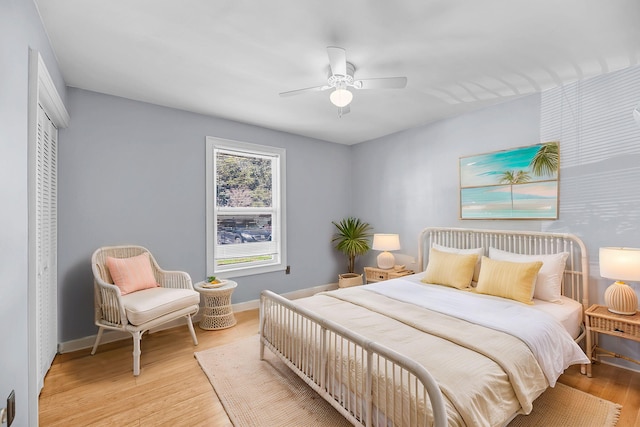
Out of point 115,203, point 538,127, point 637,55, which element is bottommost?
point 115,203

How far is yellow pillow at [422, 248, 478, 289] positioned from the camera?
3.09m

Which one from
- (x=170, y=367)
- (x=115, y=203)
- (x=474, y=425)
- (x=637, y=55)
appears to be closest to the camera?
(x=474, y=425)

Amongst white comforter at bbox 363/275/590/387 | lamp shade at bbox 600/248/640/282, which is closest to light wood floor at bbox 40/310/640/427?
white comforter at bbox 363/275/590/387

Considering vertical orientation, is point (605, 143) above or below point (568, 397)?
above

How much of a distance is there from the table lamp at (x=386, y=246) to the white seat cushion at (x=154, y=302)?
2.42 meters

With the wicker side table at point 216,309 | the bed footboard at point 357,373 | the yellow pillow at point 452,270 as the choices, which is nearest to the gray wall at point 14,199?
the bed footboard at point 357,373

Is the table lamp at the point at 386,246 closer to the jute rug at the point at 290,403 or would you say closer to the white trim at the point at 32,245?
the jute rug at the point at 290,403

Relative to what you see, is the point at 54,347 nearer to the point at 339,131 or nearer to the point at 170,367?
the point at 170,367

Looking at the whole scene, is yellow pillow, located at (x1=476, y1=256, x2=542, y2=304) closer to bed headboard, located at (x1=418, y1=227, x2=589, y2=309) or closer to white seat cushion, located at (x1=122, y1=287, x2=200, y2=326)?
bed headboard, located at (x1=418, y1=227, x2=589, y2=309)

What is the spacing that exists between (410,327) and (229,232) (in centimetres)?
277

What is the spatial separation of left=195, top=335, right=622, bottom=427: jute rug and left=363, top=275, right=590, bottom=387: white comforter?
260 millimetres

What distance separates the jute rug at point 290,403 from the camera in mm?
1893

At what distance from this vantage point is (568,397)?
2131 mm

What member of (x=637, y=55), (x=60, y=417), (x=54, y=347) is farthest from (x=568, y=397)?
(x=54, y=347)
